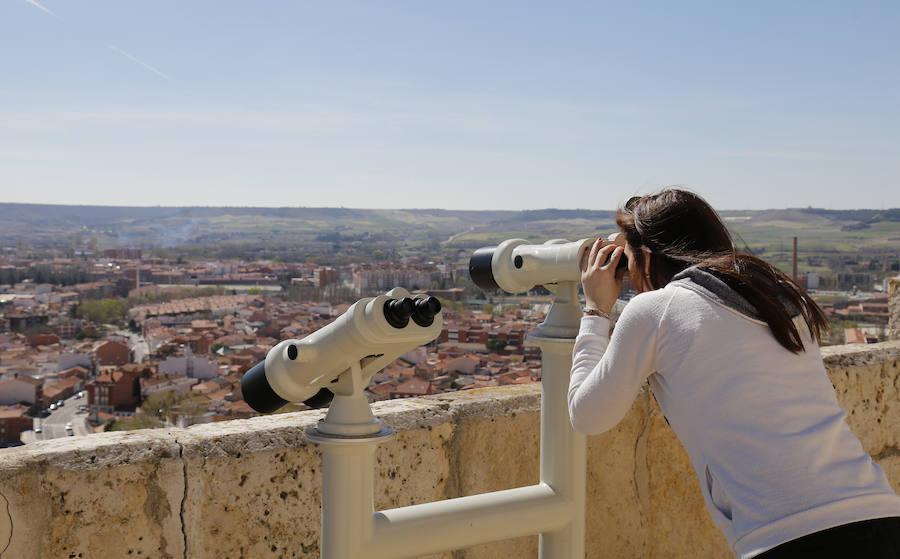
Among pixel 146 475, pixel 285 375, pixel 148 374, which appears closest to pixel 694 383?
pixel 285 375

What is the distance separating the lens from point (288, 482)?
167cm

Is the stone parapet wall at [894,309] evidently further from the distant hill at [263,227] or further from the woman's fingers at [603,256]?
the distant hill at [263,227]

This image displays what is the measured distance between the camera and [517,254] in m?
1.52

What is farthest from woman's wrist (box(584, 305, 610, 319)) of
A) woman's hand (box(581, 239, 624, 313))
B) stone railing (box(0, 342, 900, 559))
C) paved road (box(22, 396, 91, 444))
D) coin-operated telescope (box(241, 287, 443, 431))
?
paved road (box(22, 396, 91, 444))

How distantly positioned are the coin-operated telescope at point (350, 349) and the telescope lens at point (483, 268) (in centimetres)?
34

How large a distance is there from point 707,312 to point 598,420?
9.5 inches

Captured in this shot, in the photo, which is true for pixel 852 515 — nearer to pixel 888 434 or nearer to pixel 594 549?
A: pixel 594 549

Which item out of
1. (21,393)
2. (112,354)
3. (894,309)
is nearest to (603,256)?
(894,309)

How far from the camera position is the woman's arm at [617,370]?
1160 millimetres

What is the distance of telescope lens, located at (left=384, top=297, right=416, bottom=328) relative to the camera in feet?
3.82

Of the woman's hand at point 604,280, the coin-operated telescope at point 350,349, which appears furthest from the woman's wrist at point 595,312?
the coin-operated telescope at point 350,349

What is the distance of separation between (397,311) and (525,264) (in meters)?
0.41

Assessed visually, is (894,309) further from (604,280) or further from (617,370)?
(617,370)

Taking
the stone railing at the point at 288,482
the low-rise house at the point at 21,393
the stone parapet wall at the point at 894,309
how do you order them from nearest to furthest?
the stone railing at the point at 288,482 → the stone parapet wall at the point at 894,309 → the low-rise house at the point at 21,393
